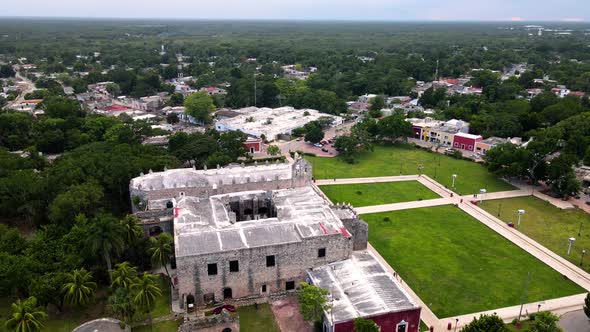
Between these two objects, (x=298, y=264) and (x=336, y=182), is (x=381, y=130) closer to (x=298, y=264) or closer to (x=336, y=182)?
(x=336, y=182)

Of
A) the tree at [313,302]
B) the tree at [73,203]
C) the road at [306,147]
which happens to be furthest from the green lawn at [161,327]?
the road at [306,147]

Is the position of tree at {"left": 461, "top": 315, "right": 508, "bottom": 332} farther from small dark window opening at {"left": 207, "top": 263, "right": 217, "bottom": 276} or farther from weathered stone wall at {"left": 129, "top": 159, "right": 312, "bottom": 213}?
weathered stone wall at {"left": 129, "top": 159, "right": 312, "bottom": 213}

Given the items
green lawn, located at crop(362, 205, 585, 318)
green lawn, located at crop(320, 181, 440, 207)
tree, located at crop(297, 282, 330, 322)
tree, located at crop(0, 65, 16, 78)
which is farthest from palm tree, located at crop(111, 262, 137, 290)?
tree, located at crop(0, 65, 16, 78)

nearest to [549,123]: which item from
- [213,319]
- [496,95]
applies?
[496,95]

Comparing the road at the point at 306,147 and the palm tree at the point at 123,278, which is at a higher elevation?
the palm tree at the point at 123,278

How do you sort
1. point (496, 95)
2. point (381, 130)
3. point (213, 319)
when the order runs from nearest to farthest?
point (213, 319) < point (381, 130) < point (496, 95)

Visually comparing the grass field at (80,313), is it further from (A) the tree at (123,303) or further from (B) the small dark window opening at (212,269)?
(B) the small dark window opening at (212,269)
